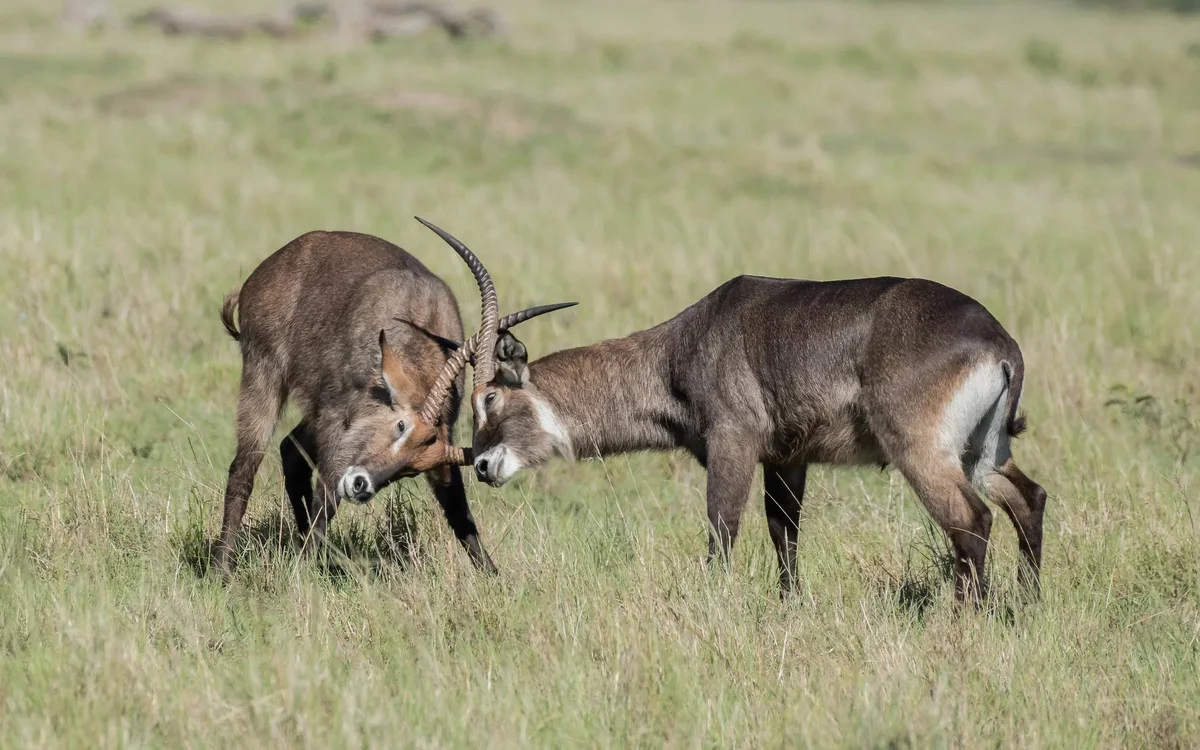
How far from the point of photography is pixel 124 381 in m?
6.91

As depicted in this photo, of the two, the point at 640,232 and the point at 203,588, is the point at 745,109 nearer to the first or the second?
the point at 640,232

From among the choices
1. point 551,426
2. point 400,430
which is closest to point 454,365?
point 400,430

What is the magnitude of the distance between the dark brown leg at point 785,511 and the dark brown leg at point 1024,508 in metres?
0.72

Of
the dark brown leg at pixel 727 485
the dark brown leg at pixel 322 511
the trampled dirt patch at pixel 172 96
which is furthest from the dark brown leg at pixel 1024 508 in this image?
the trampled dirt patch at pixel 172 96

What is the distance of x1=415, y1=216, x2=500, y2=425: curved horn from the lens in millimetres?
4668

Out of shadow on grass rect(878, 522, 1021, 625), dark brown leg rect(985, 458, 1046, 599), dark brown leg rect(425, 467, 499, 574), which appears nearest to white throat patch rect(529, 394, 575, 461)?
dark brown leg rect(425, 467, 499, 574)

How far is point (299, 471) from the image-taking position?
5590 millimetres

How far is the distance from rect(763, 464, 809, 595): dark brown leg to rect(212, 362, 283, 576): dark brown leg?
6.22 feet

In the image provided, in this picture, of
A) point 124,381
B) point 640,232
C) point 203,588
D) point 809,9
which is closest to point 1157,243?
point 640,232

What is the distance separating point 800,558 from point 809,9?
4486 centimetres

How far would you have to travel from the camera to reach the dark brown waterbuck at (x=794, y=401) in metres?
4.59

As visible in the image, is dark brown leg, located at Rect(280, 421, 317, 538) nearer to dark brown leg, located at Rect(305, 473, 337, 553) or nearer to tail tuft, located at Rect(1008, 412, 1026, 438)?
dark brown leg, located at Rect(305, 473, 337, 553)

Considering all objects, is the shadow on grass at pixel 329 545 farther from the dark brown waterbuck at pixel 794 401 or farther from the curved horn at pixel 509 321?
the curved horn at pixel 509 321

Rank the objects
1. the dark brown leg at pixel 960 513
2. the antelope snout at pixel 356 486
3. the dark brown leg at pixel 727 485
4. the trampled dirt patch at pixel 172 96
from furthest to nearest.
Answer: the trampled dirt patch at pixel 172 96
the dark brown leg at pixel 727 485
the dark brown leg at pixel 960 513
the antelope snout at pixel 356 486
